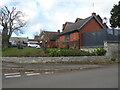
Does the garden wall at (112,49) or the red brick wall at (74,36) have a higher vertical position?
the red brick wall at (74,36)

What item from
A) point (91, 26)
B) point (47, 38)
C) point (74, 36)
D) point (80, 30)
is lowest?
point (47, 38)

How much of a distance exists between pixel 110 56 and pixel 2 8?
86.9 ft

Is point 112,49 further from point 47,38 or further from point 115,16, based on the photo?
point 115,16

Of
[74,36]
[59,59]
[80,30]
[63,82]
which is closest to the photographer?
[63,82]

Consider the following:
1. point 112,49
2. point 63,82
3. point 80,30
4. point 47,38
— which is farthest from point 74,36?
point 63,82

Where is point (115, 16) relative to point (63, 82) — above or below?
above

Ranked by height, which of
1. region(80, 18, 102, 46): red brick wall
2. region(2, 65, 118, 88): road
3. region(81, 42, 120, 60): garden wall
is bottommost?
region(2, 65, 118, 88): road

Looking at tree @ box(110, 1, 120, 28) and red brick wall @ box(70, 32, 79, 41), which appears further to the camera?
tree @ box(110, 1, 120, 28)

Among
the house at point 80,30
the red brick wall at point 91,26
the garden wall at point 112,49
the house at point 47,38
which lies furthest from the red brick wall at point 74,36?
the garden wall at point 112,49

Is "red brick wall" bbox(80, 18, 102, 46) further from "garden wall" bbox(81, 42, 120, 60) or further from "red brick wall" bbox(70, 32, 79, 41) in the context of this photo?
"garden wall" bbox(81, 42, 120, 60)

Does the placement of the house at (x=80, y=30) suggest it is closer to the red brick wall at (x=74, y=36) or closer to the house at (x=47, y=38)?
the red brick wall at (x=74, y=36)

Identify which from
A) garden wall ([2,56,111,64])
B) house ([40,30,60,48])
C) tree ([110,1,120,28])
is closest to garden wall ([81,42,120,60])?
garden wall ([2,56,111,64])

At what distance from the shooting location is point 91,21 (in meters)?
29.5

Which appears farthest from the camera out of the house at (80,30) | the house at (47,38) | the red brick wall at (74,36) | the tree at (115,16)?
the tree at (115,16)
